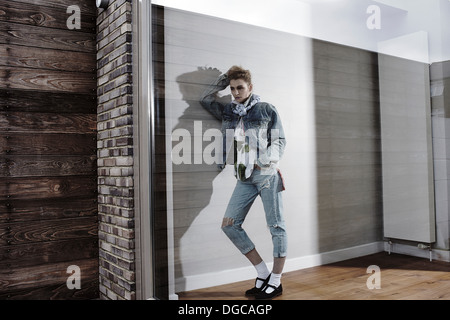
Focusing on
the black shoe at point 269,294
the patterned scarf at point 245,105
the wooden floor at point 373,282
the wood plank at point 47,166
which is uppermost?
the patterned scarf at point 245,105

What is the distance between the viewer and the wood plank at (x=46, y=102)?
2.72m

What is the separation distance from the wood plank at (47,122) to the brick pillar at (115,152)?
9 cm

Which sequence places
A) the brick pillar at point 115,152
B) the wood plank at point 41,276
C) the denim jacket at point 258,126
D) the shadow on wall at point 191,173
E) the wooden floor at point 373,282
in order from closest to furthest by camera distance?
the wooden floor at point 373,282, the denim jacket at point 258,126, the shadow on wall at point 191,173, the brick pillar at point 115,152, the wood plank at point 41,276

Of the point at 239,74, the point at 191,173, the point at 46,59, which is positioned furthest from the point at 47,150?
the point at 239,74

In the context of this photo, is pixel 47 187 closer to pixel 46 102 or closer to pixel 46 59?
pixel 46 102

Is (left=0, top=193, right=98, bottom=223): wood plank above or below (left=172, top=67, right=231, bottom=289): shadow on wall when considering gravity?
below

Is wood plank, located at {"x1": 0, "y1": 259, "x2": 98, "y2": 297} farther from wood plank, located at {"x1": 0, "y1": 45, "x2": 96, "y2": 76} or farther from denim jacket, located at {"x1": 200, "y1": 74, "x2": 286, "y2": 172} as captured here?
denim jacket, located at {"x1": 200, "y1": 74, "x2": 286, "y2": 172}

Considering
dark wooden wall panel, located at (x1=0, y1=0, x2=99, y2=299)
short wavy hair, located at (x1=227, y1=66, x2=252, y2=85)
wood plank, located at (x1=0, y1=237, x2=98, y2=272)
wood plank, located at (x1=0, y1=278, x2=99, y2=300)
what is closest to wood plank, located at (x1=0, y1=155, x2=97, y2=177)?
dark wooden wall panel, located at (x1=0, y1=0, x2=99, y2=299)

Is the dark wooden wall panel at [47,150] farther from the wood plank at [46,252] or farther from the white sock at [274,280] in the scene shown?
the white sock at [274,280]

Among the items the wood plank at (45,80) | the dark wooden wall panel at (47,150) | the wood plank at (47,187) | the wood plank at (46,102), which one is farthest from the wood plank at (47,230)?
the wood plank at (45,80)

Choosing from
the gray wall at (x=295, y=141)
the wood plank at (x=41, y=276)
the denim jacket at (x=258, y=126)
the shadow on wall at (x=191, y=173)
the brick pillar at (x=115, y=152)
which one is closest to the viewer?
the gray wall at (x=295, y=141)

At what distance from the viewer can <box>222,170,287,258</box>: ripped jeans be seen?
5.92ft

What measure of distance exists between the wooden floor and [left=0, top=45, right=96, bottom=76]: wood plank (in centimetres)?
191
